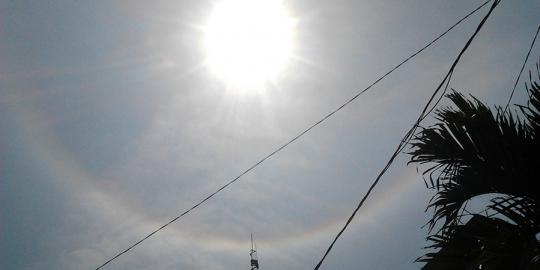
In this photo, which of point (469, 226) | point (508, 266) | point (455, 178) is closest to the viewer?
point (508, 266)

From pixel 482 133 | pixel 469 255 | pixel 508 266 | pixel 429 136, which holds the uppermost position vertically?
pixel 429 136

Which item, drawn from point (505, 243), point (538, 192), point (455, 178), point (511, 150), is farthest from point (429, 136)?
point (505, 243)

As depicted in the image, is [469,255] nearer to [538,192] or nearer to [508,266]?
[508,266]

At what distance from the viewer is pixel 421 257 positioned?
3760 mm

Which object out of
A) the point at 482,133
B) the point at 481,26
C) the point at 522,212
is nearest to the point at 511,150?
the point at 482,133

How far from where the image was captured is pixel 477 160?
3.73 meters

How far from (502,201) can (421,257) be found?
88 cm

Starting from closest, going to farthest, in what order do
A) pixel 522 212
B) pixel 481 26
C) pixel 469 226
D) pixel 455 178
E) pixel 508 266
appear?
pixel 508 266, pixel 522 212, pixel 469 226, pixel 455 178, pixel 481 26

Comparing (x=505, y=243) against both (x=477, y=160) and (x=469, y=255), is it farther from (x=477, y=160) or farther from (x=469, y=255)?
(x=477, y=160)

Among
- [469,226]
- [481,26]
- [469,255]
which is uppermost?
[481,26]

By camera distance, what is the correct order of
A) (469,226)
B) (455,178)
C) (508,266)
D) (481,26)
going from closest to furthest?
(508,266) → (469,226) → (455,178) → (481,26)

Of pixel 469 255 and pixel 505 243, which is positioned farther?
pixel 469 255

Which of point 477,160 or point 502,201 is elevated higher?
point 477,160

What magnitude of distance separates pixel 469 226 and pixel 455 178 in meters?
0.55
